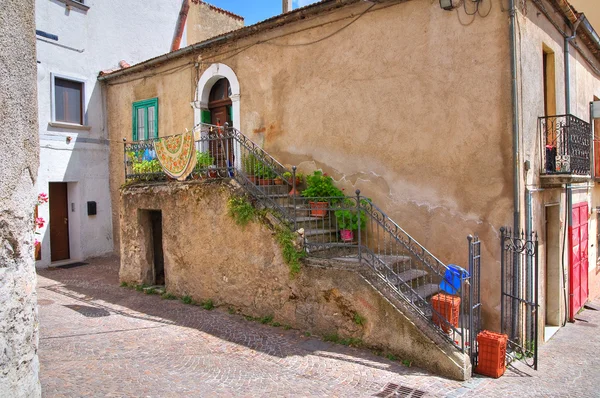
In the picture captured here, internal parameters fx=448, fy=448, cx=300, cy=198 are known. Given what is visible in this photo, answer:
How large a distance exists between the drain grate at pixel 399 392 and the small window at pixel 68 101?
1161 cm

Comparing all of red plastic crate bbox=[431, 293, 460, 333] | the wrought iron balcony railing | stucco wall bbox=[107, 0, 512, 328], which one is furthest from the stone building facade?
red plastic crate bbox=[431, 293, 460, 333]

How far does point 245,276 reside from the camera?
8.09 metres

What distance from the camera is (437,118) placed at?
7.44 m

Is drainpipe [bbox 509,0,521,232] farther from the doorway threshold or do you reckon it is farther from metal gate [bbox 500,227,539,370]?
the doorway threshold

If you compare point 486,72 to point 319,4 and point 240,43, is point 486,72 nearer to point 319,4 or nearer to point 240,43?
point 319,4

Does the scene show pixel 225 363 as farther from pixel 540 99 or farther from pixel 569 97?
pixel 569 97

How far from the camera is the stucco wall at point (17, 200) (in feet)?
7.55

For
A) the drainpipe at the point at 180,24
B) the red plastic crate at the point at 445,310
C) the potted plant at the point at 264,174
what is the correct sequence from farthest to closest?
1. the drainpipe at the point at 180,24
2. the potted plant at the point at 264,174
3. the red plastic crate at the point at 445,310

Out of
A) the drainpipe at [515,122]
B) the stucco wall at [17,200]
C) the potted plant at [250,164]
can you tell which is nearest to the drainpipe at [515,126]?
the drainpipe at [515,122]

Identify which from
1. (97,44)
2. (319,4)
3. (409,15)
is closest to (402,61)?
(409,15)

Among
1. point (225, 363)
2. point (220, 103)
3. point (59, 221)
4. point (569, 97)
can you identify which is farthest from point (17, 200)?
point (59, 221)

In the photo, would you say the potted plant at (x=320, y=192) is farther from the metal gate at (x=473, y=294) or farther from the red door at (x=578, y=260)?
the red door at (x=578, y=260)

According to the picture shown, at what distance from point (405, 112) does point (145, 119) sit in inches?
322

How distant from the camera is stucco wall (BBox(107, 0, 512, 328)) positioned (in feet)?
22.7
